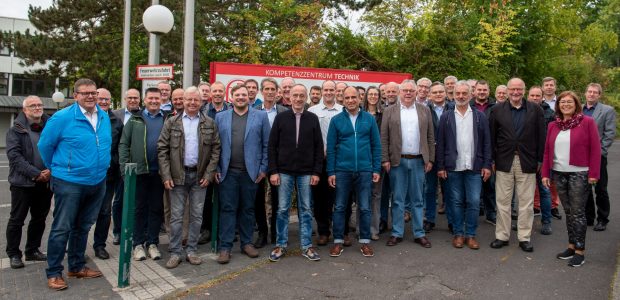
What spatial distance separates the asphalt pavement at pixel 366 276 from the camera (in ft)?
14.6

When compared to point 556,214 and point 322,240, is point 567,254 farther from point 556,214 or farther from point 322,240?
point 322,240

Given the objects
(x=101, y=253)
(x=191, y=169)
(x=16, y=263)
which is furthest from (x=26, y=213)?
(x=191, y=169)

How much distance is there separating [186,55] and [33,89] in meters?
37.3

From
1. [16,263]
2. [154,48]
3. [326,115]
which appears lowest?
[16,263]

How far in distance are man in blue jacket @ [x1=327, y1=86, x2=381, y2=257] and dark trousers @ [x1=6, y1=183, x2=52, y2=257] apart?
3390 mm

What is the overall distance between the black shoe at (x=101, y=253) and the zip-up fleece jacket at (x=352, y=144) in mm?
2866

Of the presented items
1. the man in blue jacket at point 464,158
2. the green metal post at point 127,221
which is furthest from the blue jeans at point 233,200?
the man in blue jacket at point 464,158

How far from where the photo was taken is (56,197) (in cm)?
455

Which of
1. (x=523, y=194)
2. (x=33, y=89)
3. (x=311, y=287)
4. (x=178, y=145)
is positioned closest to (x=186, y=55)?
(x=178, y=145)

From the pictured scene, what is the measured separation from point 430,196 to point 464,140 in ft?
4.28

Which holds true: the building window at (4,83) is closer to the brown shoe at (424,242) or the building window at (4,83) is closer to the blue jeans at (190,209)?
the blue jeans at (190,209)

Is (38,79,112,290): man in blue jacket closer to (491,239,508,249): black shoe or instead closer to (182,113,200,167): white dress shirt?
(182,113,200,167): white dress shirt

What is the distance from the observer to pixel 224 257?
5.38 metres

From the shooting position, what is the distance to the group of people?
4871 mm
